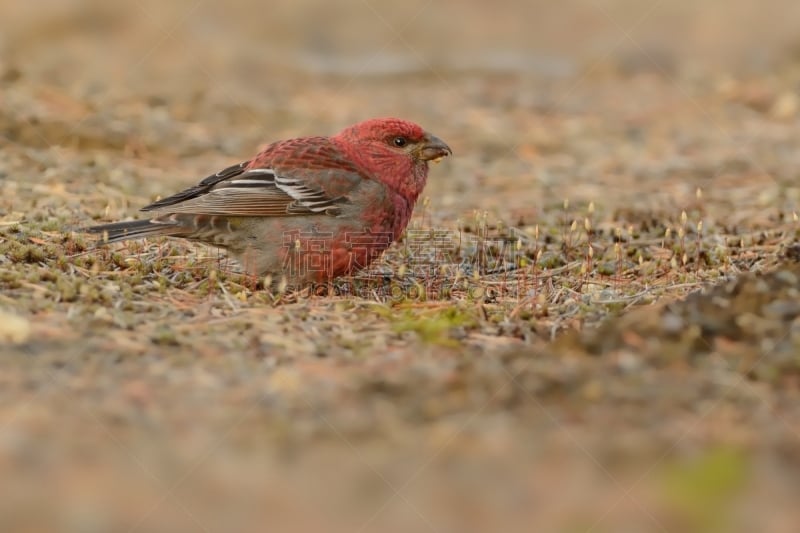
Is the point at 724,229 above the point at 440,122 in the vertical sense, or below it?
below

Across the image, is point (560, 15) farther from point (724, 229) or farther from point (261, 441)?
point (261, 441)

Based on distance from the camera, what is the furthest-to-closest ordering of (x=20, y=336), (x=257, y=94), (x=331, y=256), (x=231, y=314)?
(x=257, y=94) → (x=331, y=256) → (x=231, y=314) → (x=20, y=336)

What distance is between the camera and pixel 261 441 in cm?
330

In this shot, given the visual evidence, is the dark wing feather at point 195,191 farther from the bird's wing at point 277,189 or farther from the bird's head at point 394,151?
the bird's head at point 394,151

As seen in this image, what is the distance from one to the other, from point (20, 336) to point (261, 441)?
1.39m

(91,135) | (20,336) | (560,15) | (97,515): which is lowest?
(97,515)

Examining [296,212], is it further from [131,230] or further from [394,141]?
[131,230]

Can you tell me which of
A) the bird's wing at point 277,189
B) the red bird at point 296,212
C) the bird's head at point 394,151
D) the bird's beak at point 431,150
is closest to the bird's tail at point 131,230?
the red bird at point 296,212

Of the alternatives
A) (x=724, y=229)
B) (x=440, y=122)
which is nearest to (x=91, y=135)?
(x=440, y=122)

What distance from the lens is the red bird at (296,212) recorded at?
18.0 feet

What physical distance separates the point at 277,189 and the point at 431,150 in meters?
1.00

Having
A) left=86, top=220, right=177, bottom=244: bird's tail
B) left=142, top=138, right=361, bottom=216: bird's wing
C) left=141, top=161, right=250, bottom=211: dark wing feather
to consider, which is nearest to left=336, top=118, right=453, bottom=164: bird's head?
left=142, top=138, right=361, bottom=216: bird's wing

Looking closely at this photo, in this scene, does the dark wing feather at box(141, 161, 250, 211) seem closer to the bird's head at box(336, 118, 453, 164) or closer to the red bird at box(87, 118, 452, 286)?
the red bird at box(87, 118, 452, 286)

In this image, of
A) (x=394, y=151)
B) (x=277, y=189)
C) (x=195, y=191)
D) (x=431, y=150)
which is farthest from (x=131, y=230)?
(x=431, y=150)
